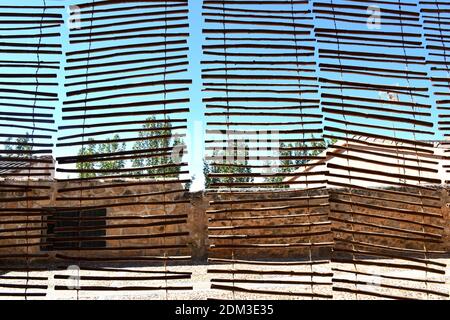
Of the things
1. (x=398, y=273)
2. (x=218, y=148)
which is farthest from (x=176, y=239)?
(x=218, y=148)

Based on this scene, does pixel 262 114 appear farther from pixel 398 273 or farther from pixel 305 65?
pixel 398 273

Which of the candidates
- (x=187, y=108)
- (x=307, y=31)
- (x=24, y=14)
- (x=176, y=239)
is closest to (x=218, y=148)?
(x=187, y=108)

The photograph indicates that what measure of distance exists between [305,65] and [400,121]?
2.57 feet

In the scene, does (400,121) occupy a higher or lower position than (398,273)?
higher

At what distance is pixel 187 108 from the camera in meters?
2.70

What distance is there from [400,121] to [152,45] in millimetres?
1827

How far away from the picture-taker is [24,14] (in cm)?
295
